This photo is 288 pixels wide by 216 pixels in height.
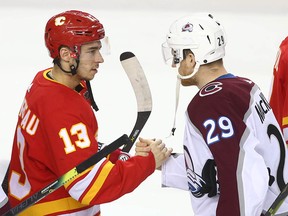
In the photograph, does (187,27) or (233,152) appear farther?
(187,27)

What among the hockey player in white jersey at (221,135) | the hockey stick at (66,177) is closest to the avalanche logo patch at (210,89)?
the hockey player in white jersey at (221,135)

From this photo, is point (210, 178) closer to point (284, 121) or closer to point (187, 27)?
point (187, 27)

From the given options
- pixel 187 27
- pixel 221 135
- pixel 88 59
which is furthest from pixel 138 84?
pixel 221 135

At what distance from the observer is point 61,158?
2.65m

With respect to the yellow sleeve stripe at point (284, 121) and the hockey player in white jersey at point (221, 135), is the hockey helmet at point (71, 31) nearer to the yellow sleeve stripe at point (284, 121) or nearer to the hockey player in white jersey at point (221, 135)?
the hockey player in white jersey at point (221, 135)

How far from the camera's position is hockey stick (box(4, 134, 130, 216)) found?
8.63 feet

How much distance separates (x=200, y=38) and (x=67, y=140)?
525 mm

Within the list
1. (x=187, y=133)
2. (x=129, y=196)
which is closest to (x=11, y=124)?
(x=129, y=196)

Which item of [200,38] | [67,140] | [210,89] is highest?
[200,38]

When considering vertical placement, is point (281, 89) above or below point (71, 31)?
below

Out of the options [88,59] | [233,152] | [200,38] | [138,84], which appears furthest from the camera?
[138,84]

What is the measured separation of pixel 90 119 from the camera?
2.75m

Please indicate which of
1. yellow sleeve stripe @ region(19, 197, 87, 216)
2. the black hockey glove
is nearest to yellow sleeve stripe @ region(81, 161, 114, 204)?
yellow sleeve stripe @ region(19, 197, 87, 216)

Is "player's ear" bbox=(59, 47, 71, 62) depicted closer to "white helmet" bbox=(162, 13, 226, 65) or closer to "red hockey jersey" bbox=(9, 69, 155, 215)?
"red hockey jersey" bbox=(9, 69, 155, 215)
